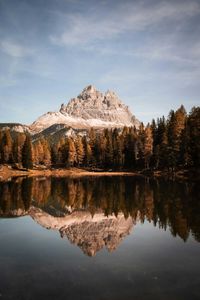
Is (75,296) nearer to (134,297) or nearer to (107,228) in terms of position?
(134,297)

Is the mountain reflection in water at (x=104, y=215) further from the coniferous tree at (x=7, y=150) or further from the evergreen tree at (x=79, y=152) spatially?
the evergreen tree at (x=79, y=152)

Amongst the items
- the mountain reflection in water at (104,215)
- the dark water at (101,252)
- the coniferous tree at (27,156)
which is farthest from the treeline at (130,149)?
the dark water at (101,252)

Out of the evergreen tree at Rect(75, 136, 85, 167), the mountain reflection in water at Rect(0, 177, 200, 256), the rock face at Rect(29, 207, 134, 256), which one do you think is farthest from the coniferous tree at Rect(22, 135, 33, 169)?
the rock face at Rect(29, 207, 134, 256)

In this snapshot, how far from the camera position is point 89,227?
29.0 meters

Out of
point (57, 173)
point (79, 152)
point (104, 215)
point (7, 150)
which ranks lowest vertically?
point (104, 215)

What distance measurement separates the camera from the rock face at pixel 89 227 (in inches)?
908

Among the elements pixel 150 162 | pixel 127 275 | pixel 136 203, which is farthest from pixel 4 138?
pixel 127 275

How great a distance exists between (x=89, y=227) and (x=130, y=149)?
10147cm

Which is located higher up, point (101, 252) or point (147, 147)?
point (147, 147)

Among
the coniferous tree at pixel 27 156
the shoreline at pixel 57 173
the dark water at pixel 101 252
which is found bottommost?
the dark water at pixel 101 252

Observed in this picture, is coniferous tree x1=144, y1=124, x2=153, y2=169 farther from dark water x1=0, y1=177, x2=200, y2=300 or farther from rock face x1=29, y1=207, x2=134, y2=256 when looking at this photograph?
rock face x1=29, y1=207, x2=134, y2=256

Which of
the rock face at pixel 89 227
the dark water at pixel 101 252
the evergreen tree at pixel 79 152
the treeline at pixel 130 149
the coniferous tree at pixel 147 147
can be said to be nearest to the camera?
the dark water at pixel 101 252

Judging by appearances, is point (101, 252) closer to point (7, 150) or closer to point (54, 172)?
point (54, 172)

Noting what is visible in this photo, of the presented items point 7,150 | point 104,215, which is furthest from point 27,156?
point 104,215
